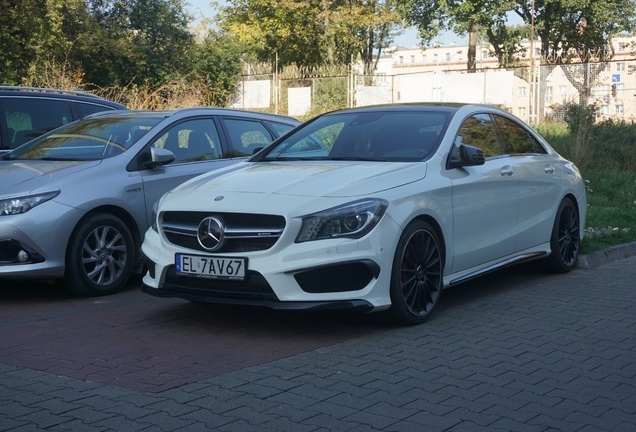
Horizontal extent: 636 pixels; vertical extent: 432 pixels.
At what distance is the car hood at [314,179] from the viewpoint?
5.62 m

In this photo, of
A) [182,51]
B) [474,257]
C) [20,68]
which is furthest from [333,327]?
[182,51]

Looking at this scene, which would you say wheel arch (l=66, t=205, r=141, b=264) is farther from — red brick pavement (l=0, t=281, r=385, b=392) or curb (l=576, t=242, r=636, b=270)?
curb (l=576, t=242, r=636, b=270)

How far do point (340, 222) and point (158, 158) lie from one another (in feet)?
8.71

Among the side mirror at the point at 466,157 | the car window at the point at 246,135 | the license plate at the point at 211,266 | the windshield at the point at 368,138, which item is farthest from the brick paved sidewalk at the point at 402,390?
the car window at the point at 246,135

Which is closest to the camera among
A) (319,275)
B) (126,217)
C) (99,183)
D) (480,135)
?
(319,275)

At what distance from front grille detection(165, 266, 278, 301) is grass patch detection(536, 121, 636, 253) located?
481 centimetres

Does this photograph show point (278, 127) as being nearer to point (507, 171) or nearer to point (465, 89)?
A: point (507, 171)

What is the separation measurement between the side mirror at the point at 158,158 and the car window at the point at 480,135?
2634mm

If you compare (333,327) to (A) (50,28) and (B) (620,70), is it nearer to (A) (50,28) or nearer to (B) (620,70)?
(A) (50,28)

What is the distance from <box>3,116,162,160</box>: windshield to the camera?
7695 mm

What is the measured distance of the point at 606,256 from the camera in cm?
901

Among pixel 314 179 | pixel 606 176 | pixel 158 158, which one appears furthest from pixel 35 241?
pixel 606 176

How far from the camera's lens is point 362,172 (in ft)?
19.4

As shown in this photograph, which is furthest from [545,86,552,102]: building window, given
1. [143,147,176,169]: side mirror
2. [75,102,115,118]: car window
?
[143,147,176,169]: side mirror
